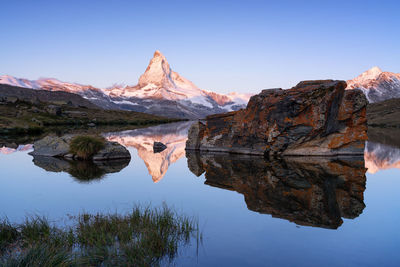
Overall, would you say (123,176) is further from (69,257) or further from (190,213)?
(69,257)

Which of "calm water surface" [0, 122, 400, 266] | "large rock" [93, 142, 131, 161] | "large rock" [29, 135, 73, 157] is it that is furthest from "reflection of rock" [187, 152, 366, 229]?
"large rock" [29, 135, 73, 157]

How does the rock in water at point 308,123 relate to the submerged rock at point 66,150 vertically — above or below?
above

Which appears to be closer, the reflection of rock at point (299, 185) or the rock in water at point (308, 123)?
the reflection of rock at point (299, 185)

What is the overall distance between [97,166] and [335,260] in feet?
45.5

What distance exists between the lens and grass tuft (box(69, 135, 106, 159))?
1905 centimetres

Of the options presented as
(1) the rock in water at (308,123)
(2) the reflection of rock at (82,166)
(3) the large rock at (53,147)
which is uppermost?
(1) the rock in water at (308,123)

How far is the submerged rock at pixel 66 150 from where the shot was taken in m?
19.3

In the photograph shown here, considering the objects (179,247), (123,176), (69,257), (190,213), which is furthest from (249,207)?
(123,176)

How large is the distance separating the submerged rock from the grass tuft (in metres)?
0.29

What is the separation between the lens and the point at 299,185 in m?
11.5

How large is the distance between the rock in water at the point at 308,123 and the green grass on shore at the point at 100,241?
47.5 ft

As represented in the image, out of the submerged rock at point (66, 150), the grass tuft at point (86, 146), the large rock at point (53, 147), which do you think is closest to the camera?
the grass tuft at point (86, 146)

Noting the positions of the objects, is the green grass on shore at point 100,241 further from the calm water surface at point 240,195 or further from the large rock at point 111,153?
the large rock at point 111,153

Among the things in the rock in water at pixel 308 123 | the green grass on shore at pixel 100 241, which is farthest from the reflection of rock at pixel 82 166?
the rock in water at pixel 308 123
